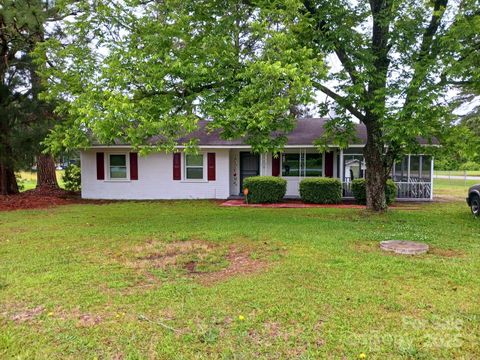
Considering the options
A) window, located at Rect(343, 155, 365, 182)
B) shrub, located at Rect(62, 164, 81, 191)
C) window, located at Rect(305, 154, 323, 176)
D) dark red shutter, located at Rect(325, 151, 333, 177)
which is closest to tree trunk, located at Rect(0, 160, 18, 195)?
shrub, located at Rect(62, 164, 81, 191)

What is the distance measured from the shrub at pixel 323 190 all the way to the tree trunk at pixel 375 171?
2.97 m

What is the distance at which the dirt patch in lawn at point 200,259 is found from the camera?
17.2 feet

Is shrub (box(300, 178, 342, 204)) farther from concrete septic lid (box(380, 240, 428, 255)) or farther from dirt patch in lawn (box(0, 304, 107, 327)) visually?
dirt patch in lawn (box(0, 304, 107, 327))

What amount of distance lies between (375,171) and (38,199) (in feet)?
39.9

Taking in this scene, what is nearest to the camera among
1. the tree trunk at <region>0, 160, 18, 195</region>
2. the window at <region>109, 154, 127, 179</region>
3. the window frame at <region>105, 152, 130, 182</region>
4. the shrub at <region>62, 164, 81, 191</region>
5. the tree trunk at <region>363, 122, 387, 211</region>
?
the tree trunk at <region>363, 122, 387, 211</region>

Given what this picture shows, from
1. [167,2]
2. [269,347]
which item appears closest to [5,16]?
[167,2]

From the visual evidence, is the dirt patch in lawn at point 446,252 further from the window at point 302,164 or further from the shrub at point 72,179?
the shrub at point 72,179

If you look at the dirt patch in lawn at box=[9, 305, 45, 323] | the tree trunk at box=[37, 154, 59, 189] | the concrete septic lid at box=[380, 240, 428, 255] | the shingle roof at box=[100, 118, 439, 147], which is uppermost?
the shingle roof at box=[100, 118, 439, 147]

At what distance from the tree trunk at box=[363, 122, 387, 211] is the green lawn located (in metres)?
2.28

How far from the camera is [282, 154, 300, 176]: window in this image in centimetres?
1580

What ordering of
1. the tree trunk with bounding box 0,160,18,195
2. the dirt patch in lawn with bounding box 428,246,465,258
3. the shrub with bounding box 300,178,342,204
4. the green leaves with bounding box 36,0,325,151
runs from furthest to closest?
the tree trunk with bounding box 0,160,18,195
the shrub with bounding box 300,178,342,204
the green leaves with bounding box 36,0,325,151
the dirt patch in lawn with bounding box 428,246,465,258

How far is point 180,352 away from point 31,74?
1406 centimetres

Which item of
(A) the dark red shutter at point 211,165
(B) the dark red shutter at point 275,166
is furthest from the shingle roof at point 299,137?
(B) the dark red shutter at point 275,166

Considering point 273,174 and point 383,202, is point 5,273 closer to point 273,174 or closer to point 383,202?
point 383,202
